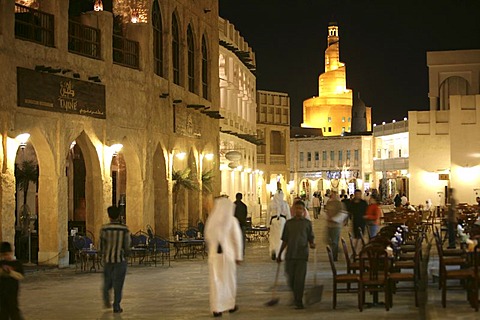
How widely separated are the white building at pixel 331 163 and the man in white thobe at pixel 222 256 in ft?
242

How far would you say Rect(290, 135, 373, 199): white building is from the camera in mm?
87625

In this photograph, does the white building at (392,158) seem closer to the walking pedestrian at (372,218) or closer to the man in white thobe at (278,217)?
the man in white thobe at (278,217)

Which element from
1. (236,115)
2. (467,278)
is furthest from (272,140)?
(467,278)

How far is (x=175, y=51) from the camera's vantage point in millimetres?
30875

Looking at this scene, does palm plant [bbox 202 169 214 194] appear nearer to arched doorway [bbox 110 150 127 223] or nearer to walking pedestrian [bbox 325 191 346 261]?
arched doorway [bbox 110 150 127 223]

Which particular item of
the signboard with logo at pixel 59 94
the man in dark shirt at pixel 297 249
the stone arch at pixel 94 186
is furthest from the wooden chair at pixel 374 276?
the stone arch at pixel 94 186

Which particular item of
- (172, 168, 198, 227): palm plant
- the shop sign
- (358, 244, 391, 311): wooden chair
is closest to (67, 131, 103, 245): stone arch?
(172, 168, 198, 227): palm plant

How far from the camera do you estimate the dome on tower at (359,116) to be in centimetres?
13375

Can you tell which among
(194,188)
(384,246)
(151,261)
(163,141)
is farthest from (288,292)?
(194,188)

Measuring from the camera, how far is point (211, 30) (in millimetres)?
35531

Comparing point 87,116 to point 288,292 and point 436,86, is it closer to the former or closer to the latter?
point 288,292

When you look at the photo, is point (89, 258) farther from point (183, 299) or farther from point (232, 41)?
point (232, 41)

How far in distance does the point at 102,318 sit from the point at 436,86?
41492 mm

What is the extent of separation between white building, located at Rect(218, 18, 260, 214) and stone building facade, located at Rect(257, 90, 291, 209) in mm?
9520
